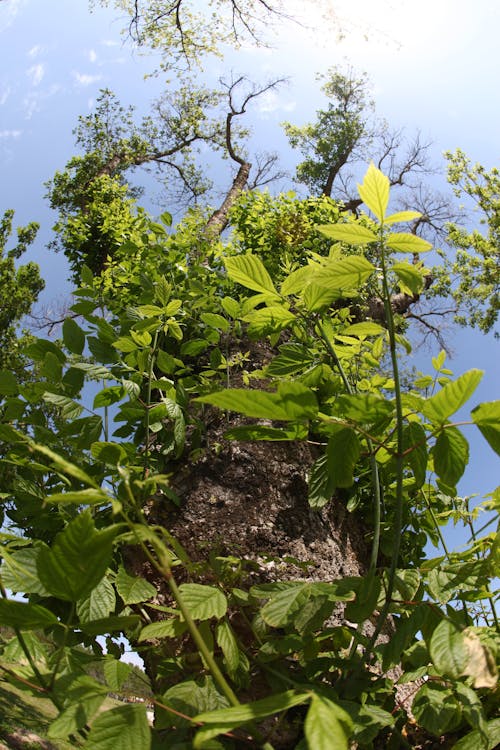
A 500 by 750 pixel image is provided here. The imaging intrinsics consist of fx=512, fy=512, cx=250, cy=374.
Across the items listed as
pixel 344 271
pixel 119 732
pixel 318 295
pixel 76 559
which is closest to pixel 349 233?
pixel 344 271

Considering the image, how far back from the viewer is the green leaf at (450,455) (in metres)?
0.72

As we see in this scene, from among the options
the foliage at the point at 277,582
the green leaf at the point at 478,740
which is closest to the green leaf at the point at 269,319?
the foliage at the point at 277,582

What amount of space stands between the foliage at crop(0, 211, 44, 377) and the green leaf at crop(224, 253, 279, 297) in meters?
12.7

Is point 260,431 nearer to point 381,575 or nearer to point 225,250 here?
point 381,575

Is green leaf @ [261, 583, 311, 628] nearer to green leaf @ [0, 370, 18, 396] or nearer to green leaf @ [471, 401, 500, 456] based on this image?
green leaf @ [471, 401, 500, 456]

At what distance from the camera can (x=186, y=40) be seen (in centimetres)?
979

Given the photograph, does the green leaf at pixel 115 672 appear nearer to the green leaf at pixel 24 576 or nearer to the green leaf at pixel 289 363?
the green leaf at pixel 24 576

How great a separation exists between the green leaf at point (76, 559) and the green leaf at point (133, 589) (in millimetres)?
505

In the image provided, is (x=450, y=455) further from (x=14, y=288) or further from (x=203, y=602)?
(x=14, y=288)

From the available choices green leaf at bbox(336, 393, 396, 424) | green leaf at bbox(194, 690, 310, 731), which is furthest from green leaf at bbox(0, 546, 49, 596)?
green leaf at bbox(336, 393, 396, 424)

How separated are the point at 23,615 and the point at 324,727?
1.15 feet

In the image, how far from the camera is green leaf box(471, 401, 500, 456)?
0.67 m

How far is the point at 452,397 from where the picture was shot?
0.66 metres

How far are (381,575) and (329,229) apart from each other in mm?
605
